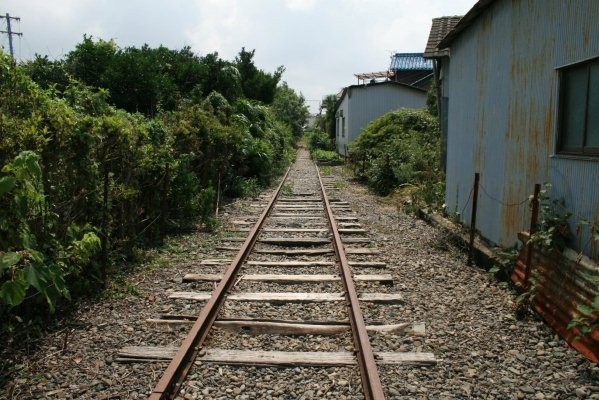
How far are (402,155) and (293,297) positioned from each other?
11.6m

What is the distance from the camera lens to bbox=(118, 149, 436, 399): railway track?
3.83 metres

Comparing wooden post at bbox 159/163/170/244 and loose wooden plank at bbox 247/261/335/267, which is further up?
wooden post at bbox 159/163/170/244

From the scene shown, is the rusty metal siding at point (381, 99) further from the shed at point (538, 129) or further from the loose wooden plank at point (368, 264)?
the loose wooden plank at point (368, 264)

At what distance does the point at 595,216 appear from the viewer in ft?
15.4

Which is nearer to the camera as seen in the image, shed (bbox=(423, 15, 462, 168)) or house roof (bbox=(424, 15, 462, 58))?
house roof (bbox=(424, 15, 462, 58))

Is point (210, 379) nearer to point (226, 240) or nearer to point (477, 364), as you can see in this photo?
point (477, 364)

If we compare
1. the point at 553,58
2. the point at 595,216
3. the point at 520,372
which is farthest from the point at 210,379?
the point at 553,58

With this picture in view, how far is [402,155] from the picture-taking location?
16500 mm

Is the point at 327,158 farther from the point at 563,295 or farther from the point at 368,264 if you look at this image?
the point at 563,295

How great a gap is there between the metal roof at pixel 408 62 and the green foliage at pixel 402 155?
27501 millimetres

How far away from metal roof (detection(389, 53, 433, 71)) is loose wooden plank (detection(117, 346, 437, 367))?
45.4m

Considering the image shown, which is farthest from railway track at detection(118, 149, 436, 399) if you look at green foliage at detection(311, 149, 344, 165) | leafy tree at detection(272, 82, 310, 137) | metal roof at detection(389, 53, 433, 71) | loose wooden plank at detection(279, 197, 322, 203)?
leafy tree at detection(272, 82, 310, 137)

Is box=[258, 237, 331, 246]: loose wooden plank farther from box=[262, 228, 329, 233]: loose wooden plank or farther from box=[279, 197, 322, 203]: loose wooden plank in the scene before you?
box=[279, 197, 322, 203]: loose wooden plank

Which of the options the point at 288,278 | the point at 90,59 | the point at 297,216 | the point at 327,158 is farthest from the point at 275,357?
the point at 327,158
